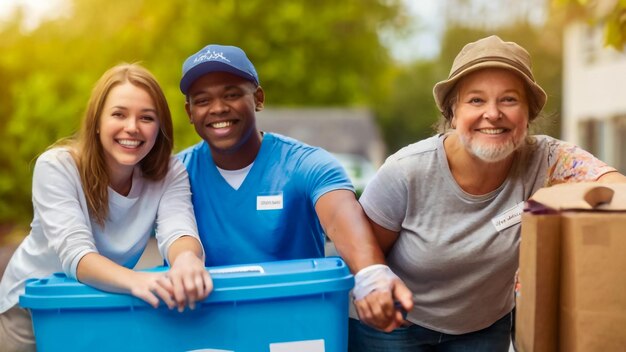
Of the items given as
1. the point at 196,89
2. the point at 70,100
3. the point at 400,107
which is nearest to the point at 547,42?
the point at 400,107

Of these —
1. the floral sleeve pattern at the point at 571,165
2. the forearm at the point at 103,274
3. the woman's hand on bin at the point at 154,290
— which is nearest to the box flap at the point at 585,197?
the floral sleeve pattern at the point at 571,165

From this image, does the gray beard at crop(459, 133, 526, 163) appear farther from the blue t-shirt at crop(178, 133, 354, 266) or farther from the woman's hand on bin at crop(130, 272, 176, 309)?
the woman's hand on bin at crop(130, 272, 176, 309)

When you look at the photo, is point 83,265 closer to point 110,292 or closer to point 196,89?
point 110,292

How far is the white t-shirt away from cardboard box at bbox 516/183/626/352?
1227 mm

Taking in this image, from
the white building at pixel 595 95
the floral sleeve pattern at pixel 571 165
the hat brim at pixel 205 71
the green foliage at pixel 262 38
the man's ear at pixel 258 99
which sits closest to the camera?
the floral sleeve pattern at pixel 571 165

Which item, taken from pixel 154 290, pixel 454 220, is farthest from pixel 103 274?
pixel 454 220

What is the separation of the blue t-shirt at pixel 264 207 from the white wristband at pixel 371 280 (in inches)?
20.7

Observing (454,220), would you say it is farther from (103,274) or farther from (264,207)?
(103,274)

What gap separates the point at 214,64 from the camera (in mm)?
3057

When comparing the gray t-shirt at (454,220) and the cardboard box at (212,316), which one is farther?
the gray t-shirt at (454,220)

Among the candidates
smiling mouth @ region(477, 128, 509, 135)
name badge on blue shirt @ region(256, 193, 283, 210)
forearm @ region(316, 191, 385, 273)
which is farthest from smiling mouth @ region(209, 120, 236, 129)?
smiling mouth @ region(477, 128, 509, 135)

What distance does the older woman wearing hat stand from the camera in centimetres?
268

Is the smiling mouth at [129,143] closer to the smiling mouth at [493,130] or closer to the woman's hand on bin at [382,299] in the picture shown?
the woman's hand on bin at [382,299]

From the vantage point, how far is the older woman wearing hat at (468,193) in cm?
268
